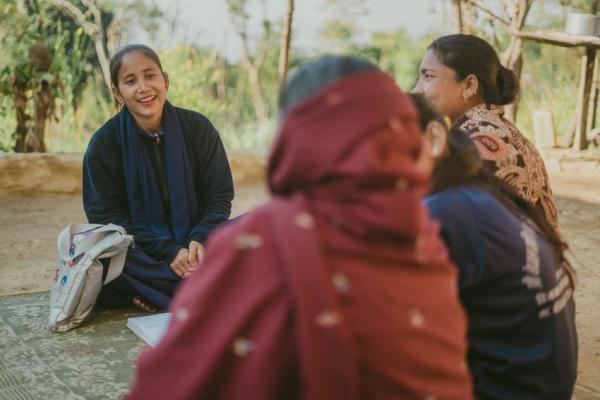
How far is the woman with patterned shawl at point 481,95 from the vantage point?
92.3 inches

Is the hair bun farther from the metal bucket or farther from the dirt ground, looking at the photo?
the metal bucket

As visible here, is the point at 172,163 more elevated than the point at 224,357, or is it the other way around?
the point at 224,357

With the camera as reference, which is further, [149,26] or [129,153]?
[149,26]

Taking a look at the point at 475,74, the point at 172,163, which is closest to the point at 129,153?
the point at 172,163

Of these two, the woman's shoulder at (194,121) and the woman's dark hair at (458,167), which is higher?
the woman's dark hair at (458,167)

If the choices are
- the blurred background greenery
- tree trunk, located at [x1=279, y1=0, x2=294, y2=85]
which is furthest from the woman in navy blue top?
the blurred background greenery

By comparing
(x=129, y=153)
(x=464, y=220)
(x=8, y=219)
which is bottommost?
(x=8, y=219)

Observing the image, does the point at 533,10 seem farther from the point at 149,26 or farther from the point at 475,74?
the point at 475,74

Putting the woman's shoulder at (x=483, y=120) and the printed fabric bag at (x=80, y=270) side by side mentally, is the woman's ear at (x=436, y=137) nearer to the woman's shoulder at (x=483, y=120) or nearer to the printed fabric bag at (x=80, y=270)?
the woman's shoulder at (x=483, y=120)

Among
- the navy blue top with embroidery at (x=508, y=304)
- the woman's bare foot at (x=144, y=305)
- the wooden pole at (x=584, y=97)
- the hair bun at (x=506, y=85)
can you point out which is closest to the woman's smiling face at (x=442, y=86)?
the hair bun at (x=506, y=85)

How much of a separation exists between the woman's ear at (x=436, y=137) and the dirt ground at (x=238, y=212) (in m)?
1.33

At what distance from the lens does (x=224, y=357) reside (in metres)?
0.97

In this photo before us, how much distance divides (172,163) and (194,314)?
2.24 m

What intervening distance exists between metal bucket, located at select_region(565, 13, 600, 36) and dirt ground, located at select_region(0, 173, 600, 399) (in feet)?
4.91
